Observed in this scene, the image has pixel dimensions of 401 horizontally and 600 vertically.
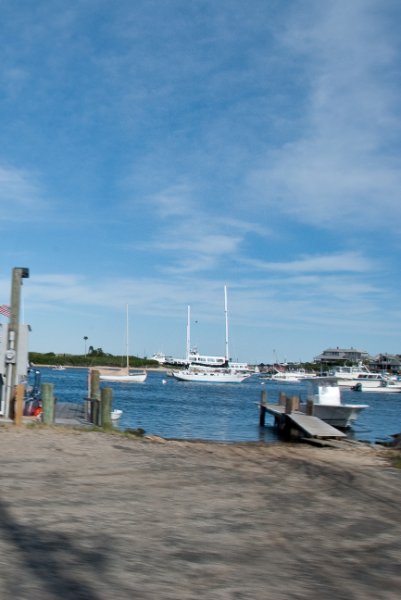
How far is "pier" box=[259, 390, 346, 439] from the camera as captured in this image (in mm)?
24000

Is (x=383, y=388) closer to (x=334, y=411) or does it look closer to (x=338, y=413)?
(x=338, y=413)

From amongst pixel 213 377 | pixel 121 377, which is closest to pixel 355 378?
pixel 213 377

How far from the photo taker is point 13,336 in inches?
691

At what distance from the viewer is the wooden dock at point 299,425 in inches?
939

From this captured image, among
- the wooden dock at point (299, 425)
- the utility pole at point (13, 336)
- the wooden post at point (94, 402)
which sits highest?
the utility pole at point (13, 336)

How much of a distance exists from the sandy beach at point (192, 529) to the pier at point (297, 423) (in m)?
11.9

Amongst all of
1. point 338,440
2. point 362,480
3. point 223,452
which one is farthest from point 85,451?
point 338,440

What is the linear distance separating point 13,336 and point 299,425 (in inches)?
512

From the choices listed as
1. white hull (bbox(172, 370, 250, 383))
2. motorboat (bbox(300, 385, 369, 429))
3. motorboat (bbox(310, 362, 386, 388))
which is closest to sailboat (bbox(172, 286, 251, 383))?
white hull (bbox(172, 370, 250, 383))

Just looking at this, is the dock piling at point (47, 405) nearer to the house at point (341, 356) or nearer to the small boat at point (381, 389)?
the small boat at point (381, 389)

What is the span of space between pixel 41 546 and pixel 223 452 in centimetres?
889

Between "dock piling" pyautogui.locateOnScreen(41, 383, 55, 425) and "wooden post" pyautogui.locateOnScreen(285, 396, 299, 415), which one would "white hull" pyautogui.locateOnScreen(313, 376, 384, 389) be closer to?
"wooden post" pyautogui.locateOnScreen(285, 396, 299, 415)

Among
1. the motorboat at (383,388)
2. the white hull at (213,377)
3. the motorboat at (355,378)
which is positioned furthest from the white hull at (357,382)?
the white hull at (213,377)

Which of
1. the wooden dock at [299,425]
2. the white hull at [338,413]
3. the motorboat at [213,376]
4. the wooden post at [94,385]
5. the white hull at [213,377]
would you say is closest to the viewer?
the wooden dock at [299,425]
